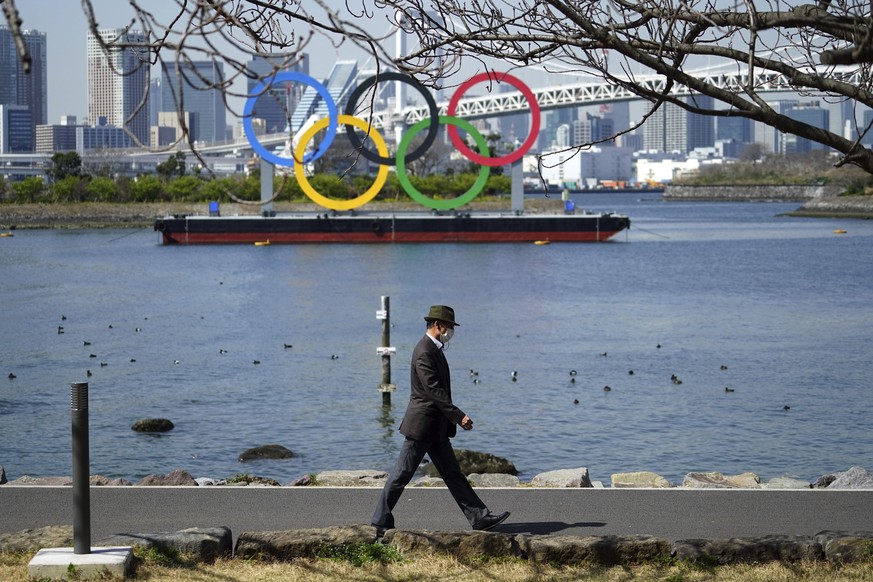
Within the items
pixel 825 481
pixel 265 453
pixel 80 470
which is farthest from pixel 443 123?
pixel 80 470

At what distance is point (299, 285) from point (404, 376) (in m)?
18.6

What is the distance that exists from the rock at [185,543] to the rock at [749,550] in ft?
7.46

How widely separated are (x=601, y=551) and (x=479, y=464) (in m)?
5.36

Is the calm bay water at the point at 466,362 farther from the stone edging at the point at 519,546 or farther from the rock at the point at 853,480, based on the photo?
the stone edging at the point at 519,546

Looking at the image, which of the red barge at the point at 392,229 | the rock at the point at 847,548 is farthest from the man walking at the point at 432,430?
the red barge at the point at 392,229

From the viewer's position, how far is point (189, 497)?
7.80 meters

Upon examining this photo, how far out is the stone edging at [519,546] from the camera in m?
6.39

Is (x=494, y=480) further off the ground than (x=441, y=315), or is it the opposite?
(x=441, y=315)

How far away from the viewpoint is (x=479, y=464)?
11.8m

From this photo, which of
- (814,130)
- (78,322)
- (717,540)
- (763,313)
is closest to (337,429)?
(717,540)

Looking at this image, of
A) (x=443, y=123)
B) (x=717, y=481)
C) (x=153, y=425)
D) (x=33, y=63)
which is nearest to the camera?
(x=33, y=63)

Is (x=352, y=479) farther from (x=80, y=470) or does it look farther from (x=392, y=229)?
(x=392, y=229)

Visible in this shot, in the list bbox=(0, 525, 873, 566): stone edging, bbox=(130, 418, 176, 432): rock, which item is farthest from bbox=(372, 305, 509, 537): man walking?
bbox=(130, 418, 176, 432): rock

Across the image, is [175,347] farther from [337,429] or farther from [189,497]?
[189,497]
